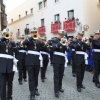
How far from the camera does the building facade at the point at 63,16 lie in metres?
18.4

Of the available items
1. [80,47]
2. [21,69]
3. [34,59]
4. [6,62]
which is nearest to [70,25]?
[21,69]

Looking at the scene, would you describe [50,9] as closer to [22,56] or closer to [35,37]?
[22,56]

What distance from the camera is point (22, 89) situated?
6.95 meters

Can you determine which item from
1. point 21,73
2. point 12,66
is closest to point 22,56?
point 21,73

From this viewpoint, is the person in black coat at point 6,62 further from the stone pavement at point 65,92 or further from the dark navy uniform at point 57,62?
the dark navy uniform at point 57,62

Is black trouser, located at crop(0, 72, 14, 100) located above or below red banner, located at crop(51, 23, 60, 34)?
below

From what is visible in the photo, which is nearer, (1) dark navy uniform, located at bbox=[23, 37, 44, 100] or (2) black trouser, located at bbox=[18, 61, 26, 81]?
(1) dark navy uniform, located at bbox=[23, 37, 44, 100]

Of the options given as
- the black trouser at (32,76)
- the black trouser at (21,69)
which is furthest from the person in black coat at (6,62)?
the black trouser at (21,69)

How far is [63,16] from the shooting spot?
69.5 feet

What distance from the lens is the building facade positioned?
60.3 feet

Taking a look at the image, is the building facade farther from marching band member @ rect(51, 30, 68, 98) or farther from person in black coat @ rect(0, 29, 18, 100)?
person in black coat @ rect(0, 29, 18, 100)

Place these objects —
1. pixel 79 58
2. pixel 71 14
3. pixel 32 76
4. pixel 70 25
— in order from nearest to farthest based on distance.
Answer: pixel 32 76 < pixel 79 58 < pixel 70 25 < pixel 71 14

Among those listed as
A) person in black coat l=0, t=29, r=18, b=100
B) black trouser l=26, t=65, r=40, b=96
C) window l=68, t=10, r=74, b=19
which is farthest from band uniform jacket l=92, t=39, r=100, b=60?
window l=68, t=10, r=74, b=19

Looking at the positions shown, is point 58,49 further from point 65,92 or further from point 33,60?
point 65,92
